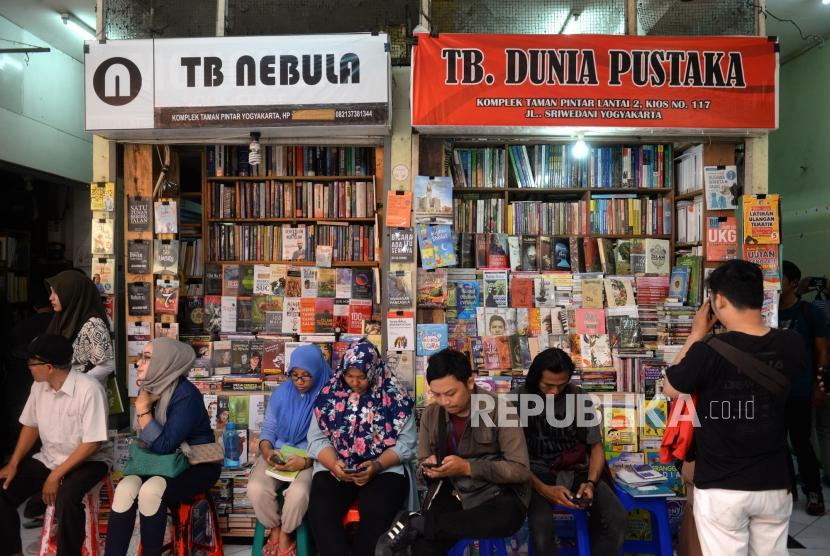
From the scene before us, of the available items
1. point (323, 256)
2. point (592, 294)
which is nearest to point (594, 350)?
point (592, 294)

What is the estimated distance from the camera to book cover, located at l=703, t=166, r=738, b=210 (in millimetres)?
3842

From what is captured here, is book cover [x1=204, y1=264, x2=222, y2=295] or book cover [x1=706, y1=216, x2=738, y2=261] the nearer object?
book cover [x1=706, y1=216, x2=738, y2=261]

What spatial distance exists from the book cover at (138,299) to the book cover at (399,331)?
1.58 m

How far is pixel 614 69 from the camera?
11.7ft

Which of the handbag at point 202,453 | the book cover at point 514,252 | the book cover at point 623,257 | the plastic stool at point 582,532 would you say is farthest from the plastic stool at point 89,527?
the book cover at point 623,257

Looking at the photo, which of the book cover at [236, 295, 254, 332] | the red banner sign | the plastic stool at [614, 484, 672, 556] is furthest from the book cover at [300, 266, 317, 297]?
the plastic stool at [614, 484, 672, 556]

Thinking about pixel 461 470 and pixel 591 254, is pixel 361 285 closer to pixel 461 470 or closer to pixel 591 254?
pixel 591 254

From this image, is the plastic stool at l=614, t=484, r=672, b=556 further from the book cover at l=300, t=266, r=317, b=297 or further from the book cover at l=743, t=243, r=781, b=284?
the book cover at l=300, t=266, r=317, b=297

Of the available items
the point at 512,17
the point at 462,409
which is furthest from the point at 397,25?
the point at 462,409

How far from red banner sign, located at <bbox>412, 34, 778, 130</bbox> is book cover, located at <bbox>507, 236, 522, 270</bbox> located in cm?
97

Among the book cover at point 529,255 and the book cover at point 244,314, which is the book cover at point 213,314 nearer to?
the book cover at point 244,314

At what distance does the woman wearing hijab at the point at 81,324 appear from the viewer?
11.7 ft

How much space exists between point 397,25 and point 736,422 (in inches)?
131

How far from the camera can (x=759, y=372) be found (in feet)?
6.77
